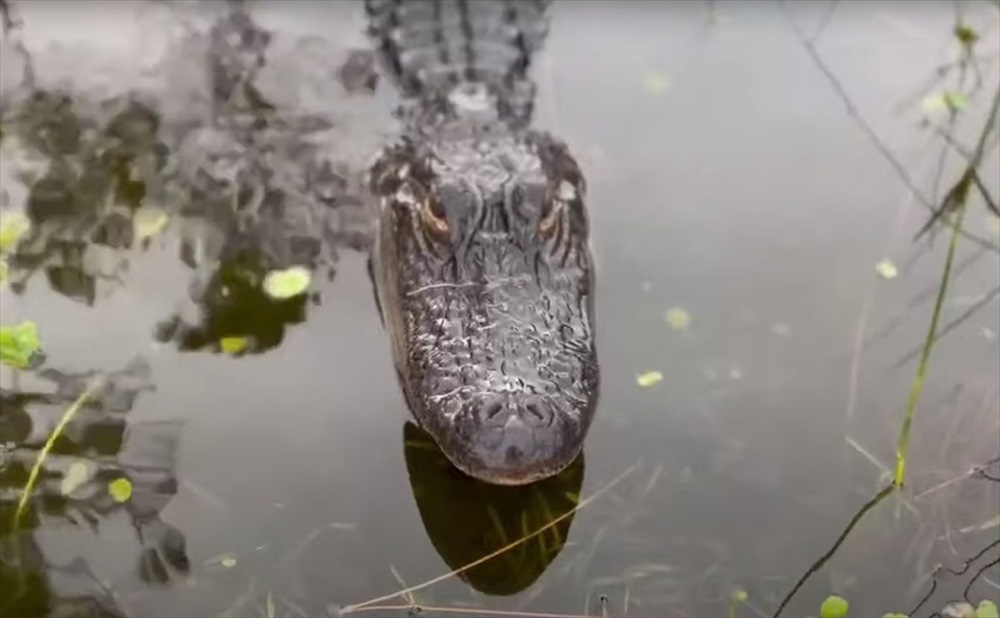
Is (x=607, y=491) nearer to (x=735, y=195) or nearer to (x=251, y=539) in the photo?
(x=251, y=539)

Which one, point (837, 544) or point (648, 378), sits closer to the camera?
point (837, 544)

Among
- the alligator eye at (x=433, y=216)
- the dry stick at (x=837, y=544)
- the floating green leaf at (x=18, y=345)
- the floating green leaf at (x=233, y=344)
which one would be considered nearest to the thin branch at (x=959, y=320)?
the dry stick at (x=837, y=544)

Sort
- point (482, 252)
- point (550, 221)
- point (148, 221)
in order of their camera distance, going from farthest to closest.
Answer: point (148, 221) → point (550, 221) → point (482, 252)

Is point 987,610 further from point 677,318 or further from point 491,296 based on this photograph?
point 491,296

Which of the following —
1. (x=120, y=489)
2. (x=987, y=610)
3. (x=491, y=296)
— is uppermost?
(x=491, y=296)

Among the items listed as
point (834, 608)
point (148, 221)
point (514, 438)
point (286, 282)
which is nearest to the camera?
point (514, 438)

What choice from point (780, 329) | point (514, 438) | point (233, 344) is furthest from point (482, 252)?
point (780, 329)

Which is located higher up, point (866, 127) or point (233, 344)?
point (866, 127)

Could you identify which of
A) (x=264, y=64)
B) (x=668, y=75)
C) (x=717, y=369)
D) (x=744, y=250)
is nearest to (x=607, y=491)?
(x=717, y=369)
